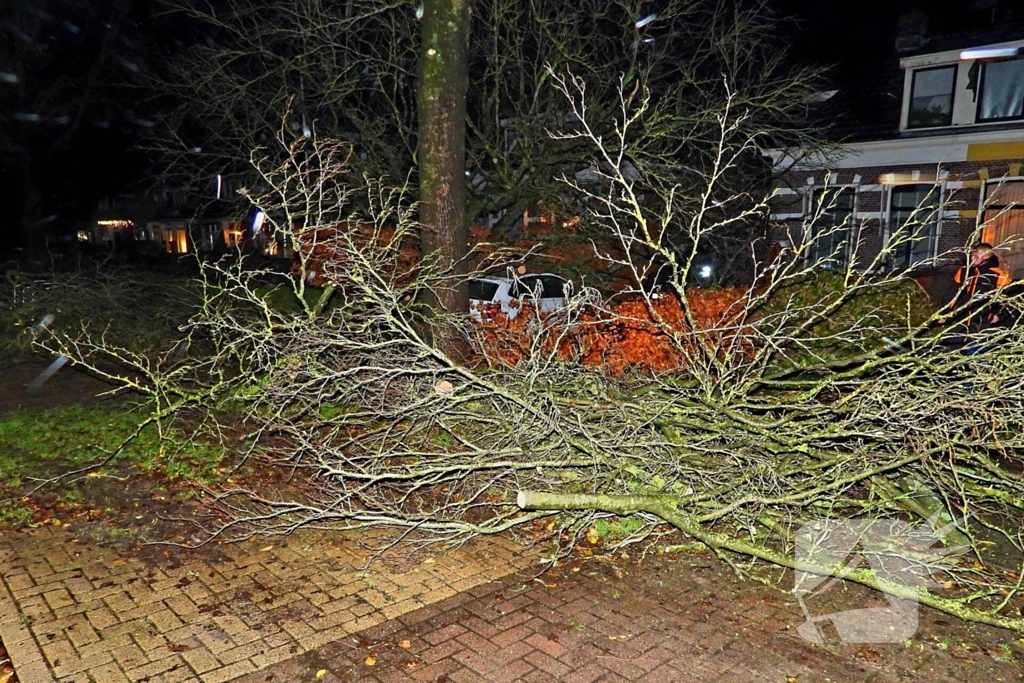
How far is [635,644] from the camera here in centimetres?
410

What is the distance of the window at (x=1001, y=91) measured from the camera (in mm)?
18188

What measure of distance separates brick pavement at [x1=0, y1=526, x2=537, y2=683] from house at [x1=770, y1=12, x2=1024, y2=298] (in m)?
14.9

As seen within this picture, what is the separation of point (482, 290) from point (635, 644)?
32.2 ft

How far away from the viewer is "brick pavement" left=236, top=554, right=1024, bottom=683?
3824mm

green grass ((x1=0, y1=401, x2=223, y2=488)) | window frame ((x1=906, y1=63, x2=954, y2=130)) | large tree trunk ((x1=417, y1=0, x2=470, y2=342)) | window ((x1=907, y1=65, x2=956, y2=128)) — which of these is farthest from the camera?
window ((x1=907, y1=65, x2=956, y2=128))

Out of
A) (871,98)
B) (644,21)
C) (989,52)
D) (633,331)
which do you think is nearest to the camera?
(633,331)

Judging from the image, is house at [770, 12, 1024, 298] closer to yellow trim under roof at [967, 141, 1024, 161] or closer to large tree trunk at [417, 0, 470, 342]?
yellow trim under roof at [967, 141, 1024, 161]

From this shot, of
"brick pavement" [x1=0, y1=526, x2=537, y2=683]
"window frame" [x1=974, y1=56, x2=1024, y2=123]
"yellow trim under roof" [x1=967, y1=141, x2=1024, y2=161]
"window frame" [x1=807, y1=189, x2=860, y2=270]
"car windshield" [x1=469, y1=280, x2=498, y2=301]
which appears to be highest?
"window frame" [x1=974, y1=56, x2=1024, y2=123]

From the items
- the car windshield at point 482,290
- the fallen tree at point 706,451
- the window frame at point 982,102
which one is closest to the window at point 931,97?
the window frame at point 982,102

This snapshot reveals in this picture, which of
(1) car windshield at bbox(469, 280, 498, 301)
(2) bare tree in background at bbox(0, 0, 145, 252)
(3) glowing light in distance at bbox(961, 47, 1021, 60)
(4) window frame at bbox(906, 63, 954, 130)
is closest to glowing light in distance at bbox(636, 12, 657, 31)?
(1) car windshield at bbox(469, 280, 498, 301)

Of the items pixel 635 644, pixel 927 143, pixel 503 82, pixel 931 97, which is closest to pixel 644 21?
pixel 503 82

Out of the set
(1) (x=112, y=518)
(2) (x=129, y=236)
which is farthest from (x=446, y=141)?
(2) (x=129, y=236)

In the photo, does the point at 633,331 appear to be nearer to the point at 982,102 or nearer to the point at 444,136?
the point at 444,136

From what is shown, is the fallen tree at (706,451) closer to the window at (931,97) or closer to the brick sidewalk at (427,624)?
the brick sidewalk at (427,624)
